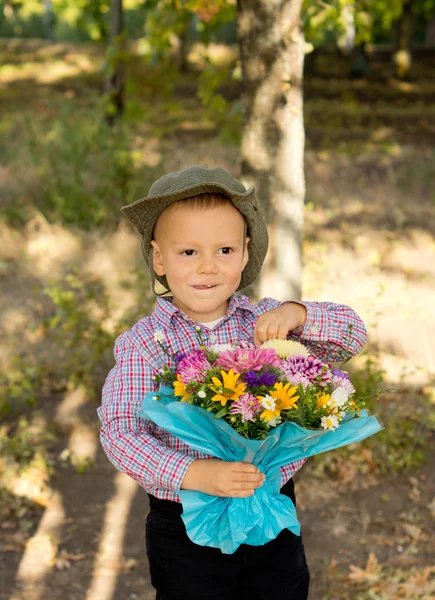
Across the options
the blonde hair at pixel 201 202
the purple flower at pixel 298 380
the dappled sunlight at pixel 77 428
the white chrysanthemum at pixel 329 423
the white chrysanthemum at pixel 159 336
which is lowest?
the dappled sunlight at pixel 77 428

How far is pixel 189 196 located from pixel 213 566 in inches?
39.5

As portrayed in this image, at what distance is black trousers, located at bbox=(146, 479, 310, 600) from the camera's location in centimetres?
207

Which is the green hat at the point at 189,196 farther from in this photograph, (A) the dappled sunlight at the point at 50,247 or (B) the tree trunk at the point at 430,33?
(B) the tree trunk at the point at 430,33

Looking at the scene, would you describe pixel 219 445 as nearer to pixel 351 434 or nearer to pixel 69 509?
pixel 351 434

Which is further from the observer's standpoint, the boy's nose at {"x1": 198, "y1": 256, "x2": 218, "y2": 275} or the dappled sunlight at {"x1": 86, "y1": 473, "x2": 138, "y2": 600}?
the dappled sunlight at {"x1": 86, "y1": 473, "x2": 138, "y2": 600}

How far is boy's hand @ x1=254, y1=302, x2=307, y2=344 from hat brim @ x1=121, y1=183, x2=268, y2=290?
7.6 inches

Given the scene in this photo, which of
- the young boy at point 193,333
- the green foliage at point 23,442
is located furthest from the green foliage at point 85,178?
the young boy at point 193,333

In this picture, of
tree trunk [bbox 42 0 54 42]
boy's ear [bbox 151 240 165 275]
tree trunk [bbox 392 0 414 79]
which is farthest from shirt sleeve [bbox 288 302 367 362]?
tree trunk [bbox 42 0 54 42]

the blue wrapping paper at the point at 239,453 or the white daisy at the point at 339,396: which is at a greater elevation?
the white daisy at the point at 339,396

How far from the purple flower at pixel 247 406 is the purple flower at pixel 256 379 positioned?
0.10 ft

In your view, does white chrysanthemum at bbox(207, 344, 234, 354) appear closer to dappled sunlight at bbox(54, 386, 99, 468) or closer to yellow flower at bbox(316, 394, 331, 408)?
yellow flower at bbox(316, 394, 331, 408)

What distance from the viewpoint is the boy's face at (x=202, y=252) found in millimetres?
2033

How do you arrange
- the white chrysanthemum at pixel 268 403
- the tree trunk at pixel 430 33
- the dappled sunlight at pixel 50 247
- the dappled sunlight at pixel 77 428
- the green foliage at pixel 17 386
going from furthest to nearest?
the tree trunk at pixel 430 33 < the dappled sunlight at pixel 50 247 < the green foliage at pixel 17 386 < the dappled sunlight at pixel 77 428 < the white chrysanthemum at pixel 268 403

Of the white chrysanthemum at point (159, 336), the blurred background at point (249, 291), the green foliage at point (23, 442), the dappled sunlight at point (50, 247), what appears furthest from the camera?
the dappled sunlight at point (50, 247)
